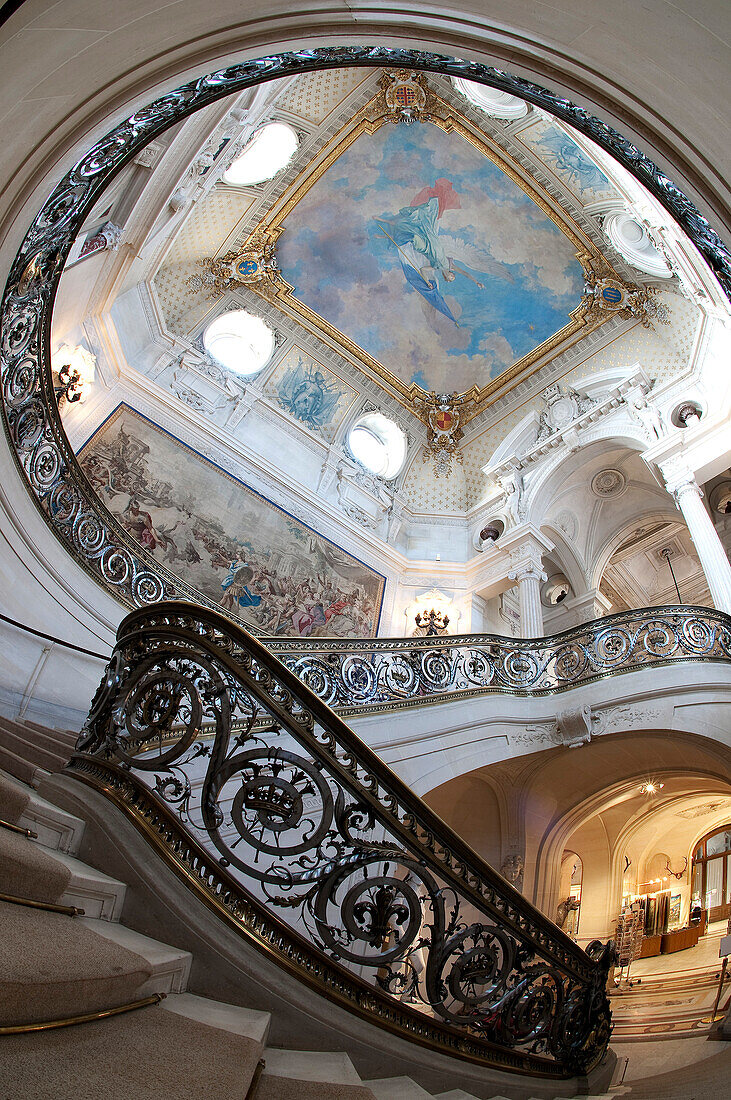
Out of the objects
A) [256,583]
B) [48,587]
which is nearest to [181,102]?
[48,587]

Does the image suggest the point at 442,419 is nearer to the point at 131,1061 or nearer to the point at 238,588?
the point at 238,588

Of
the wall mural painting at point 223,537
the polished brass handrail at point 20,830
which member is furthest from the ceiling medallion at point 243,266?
the polished brass handrail at point 20,830

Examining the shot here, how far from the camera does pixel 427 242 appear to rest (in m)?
14.2

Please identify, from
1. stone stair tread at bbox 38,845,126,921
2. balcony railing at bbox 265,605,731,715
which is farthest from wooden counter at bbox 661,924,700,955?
stone stair tread at bbox 38,845,126,921

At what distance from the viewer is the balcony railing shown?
21.7ft

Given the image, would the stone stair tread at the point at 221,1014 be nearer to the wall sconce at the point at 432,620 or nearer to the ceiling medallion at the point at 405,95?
the wall sconce at the point at 432,620

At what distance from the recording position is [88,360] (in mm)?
9828

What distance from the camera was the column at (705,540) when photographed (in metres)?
8.47

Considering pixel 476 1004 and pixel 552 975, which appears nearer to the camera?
pixel 476 1004

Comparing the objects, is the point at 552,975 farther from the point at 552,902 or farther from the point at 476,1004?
the point at 552,902

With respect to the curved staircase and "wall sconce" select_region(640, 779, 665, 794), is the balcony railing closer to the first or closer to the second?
"wall sconce" select_region(640, 779, 665, 794)

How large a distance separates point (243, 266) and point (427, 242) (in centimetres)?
403

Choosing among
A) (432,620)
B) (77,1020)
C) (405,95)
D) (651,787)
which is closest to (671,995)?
(651,787)

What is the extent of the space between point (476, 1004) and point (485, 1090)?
0.25 m
